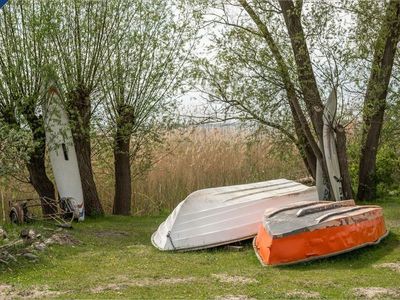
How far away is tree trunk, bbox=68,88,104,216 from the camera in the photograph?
11727 millimetres

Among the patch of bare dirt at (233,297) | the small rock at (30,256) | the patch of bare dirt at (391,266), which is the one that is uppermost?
the small rock at (30,256)

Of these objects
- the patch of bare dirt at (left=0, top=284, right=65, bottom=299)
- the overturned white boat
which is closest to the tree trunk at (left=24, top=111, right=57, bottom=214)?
the overturned white boat

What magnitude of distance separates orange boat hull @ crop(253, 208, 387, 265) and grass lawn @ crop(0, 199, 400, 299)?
0.10 m

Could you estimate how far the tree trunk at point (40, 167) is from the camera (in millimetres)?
11219

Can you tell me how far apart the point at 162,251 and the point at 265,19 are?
4709mm

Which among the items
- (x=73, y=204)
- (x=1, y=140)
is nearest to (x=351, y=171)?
(x=73, y=204)

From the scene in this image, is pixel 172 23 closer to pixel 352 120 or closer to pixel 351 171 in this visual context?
pixel 352 120

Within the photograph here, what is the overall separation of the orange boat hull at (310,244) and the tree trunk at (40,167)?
5081mm

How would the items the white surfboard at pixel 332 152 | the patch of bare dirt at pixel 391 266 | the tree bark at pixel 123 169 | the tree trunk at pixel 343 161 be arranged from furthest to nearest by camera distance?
the tree bark at pixel 123 169, the tree trunk at pixel 343 161, the white surfboard at pixel 332 152, the patch of bare dirt at pixel 391 266

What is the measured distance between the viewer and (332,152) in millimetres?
11141

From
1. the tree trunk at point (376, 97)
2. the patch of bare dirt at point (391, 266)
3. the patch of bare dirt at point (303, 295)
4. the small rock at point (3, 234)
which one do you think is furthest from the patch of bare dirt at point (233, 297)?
the tree trunk at point (376, 97)

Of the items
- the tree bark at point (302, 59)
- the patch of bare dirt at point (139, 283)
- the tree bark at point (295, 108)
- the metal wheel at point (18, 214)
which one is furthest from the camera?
the tree bark at point (295, 108)

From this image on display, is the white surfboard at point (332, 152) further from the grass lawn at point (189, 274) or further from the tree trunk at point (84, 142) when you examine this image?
the tree trunk at point (84, 142)

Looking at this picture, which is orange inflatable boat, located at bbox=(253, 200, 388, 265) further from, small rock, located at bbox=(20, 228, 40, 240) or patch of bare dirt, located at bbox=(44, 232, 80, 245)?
small rock, located at bbox=(20, 228, 40, 240)
